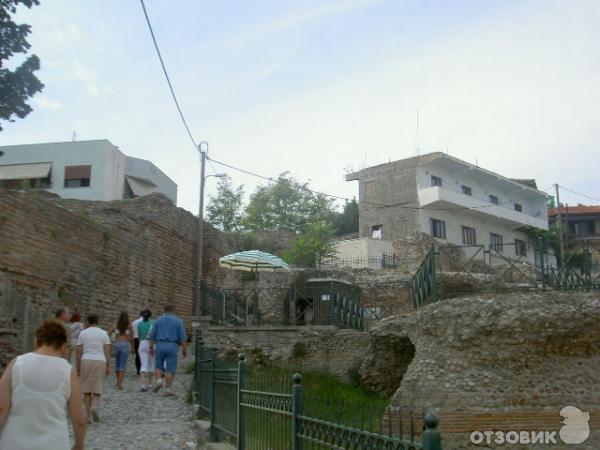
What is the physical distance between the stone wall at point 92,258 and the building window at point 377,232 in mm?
16221

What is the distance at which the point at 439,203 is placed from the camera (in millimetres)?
35938

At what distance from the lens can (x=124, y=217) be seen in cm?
1758

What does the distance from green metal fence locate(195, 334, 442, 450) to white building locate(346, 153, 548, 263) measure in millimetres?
28656

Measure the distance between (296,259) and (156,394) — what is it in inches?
794

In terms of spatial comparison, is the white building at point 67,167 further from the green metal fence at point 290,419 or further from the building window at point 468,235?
the green metal fence at point 290,419

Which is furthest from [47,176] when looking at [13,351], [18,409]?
[18,409]

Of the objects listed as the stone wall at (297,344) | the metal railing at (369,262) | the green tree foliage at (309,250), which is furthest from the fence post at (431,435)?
the metal railing at (369,262)

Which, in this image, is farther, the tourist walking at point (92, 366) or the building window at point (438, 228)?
the building window at point (438, 228)

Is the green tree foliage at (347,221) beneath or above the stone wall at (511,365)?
above

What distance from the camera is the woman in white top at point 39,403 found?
12.8 feet

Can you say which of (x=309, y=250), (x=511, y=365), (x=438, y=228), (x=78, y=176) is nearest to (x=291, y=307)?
(x=511, y=365)

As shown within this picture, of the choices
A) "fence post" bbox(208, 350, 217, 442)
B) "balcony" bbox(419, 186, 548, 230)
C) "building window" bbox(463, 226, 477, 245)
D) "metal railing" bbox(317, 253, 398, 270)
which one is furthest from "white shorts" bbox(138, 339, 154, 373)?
"building window" bbox(463, 226, 477, 245)

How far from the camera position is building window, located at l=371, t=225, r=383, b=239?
37.6m

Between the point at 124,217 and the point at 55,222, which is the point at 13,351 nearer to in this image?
the point at 55,222
